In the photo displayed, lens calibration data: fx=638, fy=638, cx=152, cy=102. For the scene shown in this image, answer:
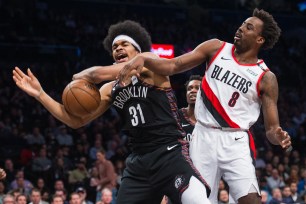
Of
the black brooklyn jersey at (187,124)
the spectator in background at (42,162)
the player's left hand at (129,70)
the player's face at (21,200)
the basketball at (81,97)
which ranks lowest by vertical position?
the spectator in background at (42,162)

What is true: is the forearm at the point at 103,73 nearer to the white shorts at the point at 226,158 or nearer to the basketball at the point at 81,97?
the basketball at the point at 81,97

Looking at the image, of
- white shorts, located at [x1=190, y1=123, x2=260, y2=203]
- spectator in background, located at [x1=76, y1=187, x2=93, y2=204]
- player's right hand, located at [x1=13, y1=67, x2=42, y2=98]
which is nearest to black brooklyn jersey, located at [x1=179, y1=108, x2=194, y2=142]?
white shorts, located at [x1=190, y1=123, x2=260, y2=203]

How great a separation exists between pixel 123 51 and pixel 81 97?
0.57 metres

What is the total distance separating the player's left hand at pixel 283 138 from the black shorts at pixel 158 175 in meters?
0.73

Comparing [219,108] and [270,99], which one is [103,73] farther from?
[270,99]

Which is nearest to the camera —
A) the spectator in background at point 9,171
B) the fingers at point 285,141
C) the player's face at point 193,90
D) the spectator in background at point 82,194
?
the fingers at point 285,141

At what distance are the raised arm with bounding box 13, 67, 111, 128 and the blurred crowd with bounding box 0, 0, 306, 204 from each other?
4492 millimetres

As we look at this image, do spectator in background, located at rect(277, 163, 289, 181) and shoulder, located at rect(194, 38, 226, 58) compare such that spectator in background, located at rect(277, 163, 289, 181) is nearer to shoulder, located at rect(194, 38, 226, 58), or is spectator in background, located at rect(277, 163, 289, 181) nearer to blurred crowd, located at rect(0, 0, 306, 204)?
blurred crowd, located at rect(0, 0, 306, 204)

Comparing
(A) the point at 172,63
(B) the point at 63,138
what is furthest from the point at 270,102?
(B) the point at 63,138

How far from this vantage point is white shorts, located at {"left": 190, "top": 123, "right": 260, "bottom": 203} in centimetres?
536

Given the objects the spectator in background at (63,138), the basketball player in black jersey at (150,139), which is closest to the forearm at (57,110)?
the basketball player in black jersey at (150,139)

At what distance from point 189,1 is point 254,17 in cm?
1880

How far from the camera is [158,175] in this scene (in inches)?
201

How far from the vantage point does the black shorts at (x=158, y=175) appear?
16.5 ft
